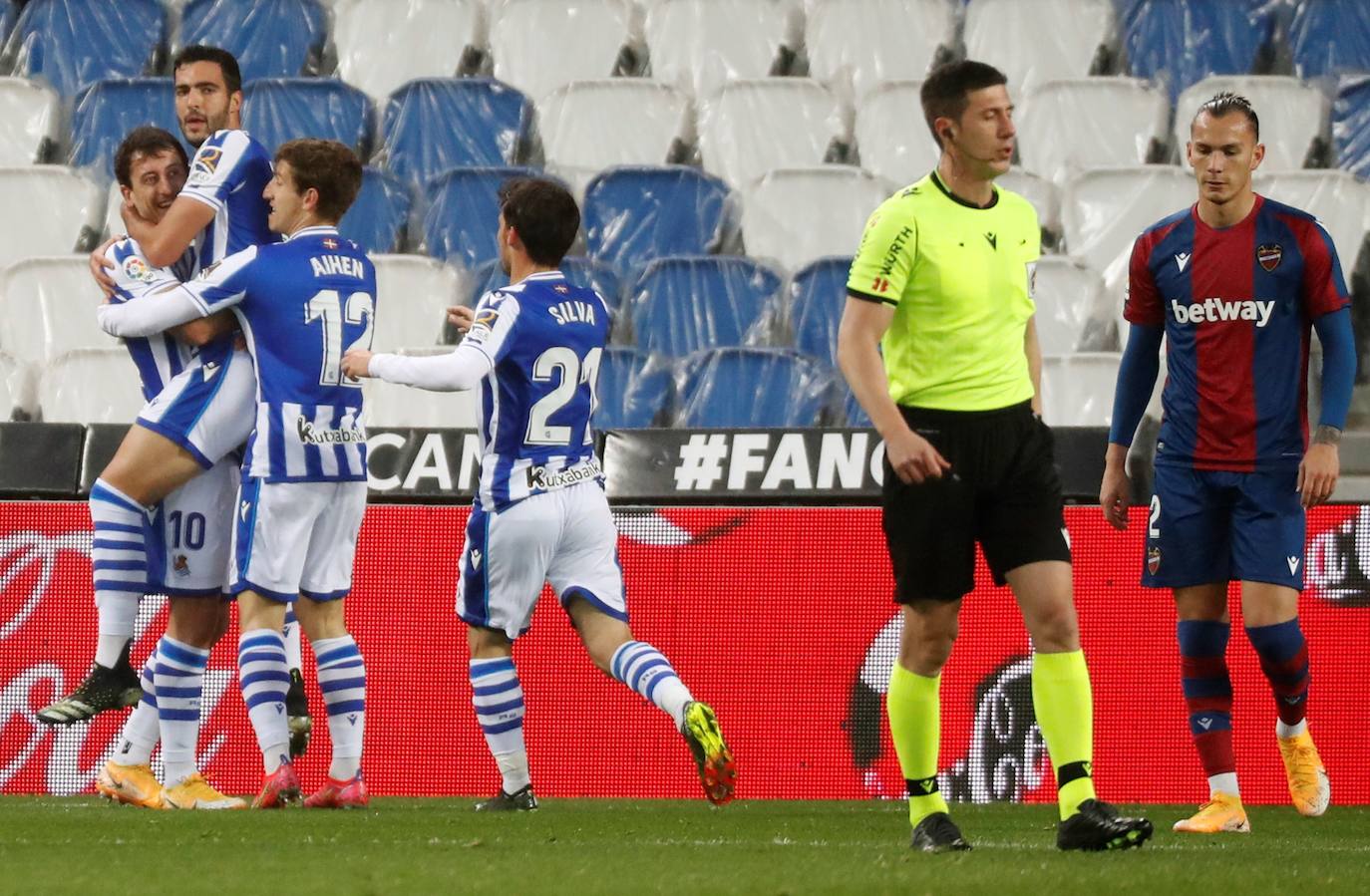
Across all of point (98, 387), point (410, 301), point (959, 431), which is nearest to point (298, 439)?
point (959, 431)

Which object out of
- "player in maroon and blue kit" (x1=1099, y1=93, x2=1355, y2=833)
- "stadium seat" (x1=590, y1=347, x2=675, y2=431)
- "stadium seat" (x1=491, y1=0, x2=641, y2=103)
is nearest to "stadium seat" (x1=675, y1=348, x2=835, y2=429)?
"stadium seat" (x1=590, y1=347, x2=675, y2=431)

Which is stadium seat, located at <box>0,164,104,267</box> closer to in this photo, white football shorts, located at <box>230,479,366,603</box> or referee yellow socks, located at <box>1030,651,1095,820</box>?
white football shorts, located at <box>230,479,366,603</box>

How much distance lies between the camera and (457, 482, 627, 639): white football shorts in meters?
5.79

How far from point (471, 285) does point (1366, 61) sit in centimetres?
478

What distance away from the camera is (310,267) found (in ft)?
19.4

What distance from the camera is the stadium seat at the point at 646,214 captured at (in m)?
9.78

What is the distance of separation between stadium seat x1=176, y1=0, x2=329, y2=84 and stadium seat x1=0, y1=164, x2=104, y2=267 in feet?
4.51

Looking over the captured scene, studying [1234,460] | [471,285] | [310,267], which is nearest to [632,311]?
[471,285]

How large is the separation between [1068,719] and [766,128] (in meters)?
6.32

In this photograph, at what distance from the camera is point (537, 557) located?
5.81 meters

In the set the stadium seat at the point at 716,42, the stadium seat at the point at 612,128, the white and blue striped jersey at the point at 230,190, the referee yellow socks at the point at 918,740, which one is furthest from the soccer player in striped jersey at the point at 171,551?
the stadium seat at the point at 716,42

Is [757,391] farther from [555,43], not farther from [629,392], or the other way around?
[555,43]

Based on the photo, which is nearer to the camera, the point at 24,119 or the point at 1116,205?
the point at 1116,205

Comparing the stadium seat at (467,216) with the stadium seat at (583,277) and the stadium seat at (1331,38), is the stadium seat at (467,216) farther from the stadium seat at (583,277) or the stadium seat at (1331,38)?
the stadium seat at (1331,38)
